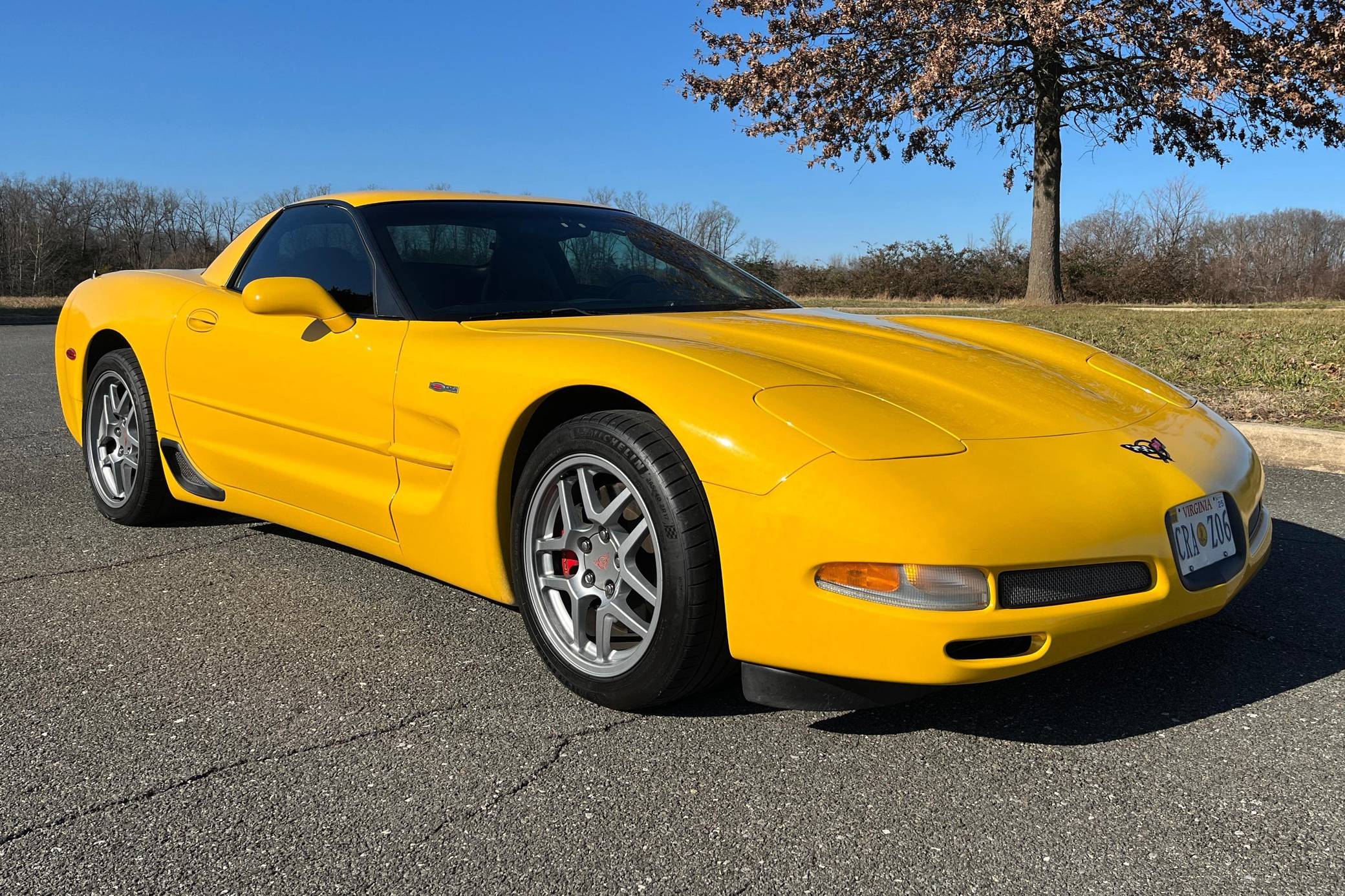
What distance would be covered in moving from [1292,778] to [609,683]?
145 centimetres

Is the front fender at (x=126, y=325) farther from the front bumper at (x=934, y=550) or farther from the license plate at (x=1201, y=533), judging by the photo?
the license plate at (x=1201, y=533)

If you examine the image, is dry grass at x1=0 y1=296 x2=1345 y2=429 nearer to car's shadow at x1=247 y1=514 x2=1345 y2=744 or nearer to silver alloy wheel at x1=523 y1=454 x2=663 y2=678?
car's shadow at x1=247 y1=514 x2=1345 y2=744

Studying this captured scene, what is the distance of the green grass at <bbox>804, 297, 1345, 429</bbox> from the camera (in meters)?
6.51

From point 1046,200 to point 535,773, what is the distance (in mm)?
17817

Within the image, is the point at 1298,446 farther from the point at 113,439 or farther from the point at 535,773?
the point at 113,439

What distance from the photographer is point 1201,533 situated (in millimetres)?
2480

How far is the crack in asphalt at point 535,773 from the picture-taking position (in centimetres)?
204

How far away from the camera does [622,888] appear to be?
1835 millimetres

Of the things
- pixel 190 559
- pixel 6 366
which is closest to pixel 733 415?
pixel 190 559

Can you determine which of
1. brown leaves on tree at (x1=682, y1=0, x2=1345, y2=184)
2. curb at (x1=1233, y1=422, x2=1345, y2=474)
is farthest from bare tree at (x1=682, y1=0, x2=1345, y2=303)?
curb at (x1=1233, y1=422, x2=1345, y2=474)

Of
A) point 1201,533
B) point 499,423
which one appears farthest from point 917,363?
point 499,423

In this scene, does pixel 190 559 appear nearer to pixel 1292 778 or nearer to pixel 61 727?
pixel 61 727

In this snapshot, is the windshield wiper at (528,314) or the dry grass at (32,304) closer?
the windshield wiper at (528,314)

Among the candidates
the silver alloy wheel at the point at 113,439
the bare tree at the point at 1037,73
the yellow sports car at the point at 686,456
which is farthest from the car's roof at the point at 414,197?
the bare tree at the point at 1037,73
